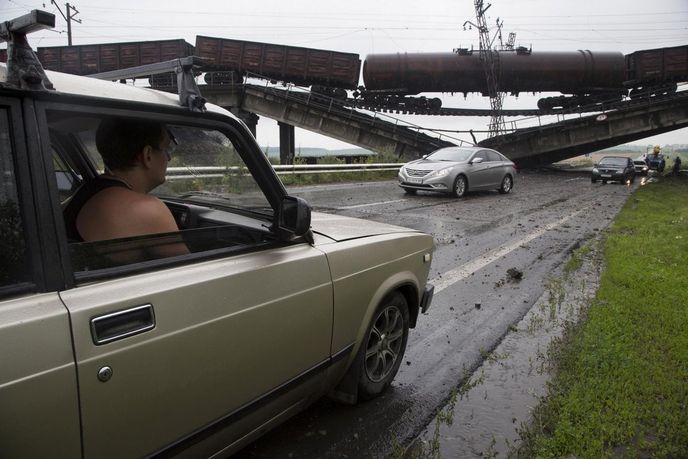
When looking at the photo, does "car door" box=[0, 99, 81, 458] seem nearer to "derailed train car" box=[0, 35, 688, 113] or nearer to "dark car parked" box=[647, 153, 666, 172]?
"derailed train car" box=[0, 35, 688, 113]

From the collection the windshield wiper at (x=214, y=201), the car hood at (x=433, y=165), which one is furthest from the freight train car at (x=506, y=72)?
the windshield wiper at (x=214, y=201)

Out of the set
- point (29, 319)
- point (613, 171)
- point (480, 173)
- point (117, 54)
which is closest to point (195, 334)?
point (29, 319)

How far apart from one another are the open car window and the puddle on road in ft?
4.87

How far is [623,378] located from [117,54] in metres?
38.0

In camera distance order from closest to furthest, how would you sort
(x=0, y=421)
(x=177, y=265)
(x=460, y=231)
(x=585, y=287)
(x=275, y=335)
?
(x=0, y=421) → (x=177, y=265) → (x=275, y=335) → (x=585, y=287) → (x=460, y=231)

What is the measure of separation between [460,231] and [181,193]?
712 centimetres

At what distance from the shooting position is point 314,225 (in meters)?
3.01

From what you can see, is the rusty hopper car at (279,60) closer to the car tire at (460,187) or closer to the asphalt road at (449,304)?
the car tire at (460,187)

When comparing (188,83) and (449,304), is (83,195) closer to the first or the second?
(188,83)

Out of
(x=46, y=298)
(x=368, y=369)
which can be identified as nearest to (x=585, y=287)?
(x=368, y=369)

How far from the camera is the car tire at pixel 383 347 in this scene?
2912mm

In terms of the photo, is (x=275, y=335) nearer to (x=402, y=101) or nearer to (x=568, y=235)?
(x=568, y=235)

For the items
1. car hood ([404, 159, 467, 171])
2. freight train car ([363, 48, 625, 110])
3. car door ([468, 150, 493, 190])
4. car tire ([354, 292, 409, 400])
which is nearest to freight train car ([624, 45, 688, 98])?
freight train car ([363, 48, 625, 110])

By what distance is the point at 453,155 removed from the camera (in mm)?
15875
